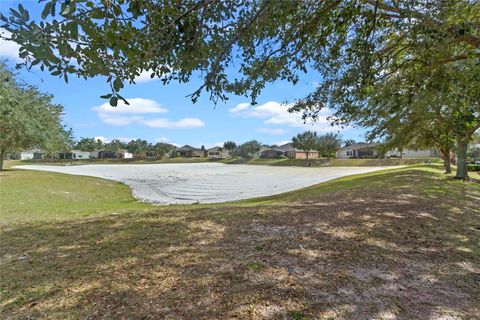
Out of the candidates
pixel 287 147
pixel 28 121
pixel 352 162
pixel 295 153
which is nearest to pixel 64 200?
pixel 28 121

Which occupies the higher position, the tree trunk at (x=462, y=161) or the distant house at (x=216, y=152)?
the distant house at (x=216, y=152)

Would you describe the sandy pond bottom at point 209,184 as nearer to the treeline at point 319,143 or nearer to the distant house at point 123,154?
the treeline at point 319,143

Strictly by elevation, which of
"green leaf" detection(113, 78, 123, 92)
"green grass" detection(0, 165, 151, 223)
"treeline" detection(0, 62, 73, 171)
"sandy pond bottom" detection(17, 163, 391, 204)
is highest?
"treeline" detection(0, 62, 73, 171)

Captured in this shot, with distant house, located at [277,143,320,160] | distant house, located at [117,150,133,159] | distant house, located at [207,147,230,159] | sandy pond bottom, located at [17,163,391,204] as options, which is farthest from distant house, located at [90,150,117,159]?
sandy pond bottom, located at [17,163,391,204]

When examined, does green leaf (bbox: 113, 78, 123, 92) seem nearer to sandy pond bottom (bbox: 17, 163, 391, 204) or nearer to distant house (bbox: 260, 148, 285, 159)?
sandy pond bottom (bbox: 17, 163, 391, 204)

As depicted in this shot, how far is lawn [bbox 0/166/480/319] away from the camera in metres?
2.55

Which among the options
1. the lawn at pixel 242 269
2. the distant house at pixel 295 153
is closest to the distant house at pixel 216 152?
the distant house at pixel 295 153

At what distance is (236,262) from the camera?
344cm

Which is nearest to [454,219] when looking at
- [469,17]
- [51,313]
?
[469,17]

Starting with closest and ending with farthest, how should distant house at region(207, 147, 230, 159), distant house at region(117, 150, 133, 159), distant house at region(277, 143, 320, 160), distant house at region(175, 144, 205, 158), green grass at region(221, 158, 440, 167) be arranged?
green grass at region(221, 158, 440, 167)
distant house at region(277, 143, 320, 160)
distant house at region(117, 150, 133, 159)
distant house at region(207, 147, 230, 159)
distant house at region(175, 144, 205, 158)

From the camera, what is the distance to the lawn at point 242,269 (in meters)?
2.55

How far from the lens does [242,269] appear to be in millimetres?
3236

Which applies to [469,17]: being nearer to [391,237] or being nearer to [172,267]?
[391,237]

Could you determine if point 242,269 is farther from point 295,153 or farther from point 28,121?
point 295,153
